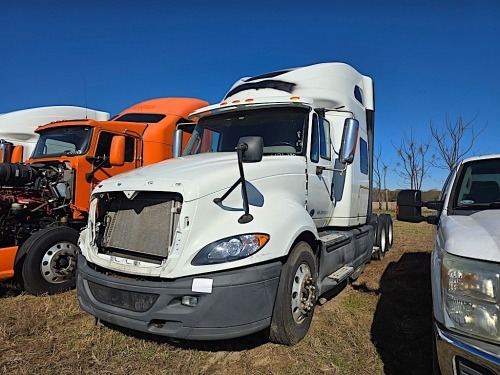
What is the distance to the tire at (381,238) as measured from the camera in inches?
332

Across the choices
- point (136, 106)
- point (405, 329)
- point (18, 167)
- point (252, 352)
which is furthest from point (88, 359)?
point (136, 106)

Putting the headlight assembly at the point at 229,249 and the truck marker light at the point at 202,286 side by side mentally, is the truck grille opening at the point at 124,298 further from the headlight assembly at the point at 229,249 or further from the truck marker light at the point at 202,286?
the headlight assembly at the point at 229,249

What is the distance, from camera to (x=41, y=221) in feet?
19.5

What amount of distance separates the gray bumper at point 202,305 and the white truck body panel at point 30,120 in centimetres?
777

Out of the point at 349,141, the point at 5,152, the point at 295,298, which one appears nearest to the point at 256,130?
the point at 349,141

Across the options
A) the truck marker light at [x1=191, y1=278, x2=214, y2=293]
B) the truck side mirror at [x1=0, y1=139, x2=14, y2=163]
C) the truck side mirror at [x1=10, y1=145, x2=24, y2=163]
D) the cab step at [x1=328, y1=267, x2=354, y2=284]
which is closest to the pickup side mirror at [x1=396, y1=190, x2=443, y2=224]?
the cab step at [x1=328, y1=267, x2=354, y2=284]

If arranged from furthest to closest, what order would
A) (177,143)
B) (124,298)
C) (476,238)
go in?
(177,143) < (124,298) < (476,238)

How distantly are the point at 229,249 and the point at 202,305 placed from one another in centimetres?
50

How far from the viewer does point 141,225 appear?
344 cm

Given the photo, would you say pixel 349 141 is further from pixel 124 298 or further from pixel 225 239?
pixel 124 298

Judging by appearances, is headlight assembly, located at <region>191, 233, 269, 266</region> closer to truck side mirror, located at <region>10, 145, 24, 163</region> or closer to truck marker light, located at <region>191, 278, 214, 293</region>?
truck marker light, located at <region>191, 278, 214, 293</region>

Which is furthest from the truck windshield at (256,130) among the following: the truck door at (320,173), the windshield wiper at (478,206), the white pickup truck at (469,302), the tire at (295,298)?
the white pickup truck at (469,302)

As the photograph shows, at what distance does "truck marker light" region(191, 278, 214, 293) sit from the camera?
2.96m

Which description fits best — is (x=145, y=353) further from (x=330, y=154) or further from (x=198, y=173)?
(x=330, y=154)
